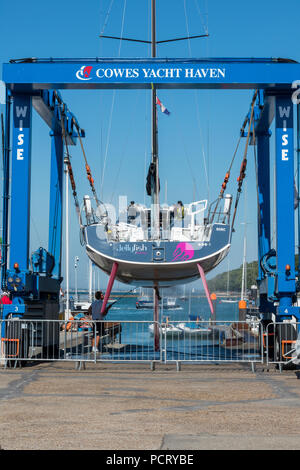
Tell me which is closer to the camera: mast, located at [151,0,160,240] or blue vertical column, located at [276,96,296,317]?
blue vertical column, located at [276,96,296,317]

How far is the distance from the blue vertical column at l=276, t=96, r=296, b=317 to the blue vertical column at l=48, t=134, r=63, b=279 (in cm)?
683

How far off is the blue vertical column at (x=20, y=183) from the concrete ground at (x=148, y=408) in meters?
2.79

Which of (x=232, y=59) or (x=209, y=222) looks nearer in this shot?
(x=232, y=59)

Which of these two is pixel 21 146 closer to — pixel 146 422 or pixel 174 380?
pixel 174 380

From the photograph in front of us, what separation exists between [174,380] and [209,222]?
280 inches

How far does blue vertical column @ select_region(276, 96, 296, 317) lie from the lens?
14.0 metres

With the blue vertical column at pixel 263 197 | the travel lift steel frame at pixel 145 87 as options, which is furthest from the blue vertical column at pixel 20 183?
the blue vertical column at pixel 263 197

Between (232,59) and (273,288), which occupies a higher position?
(232,59)

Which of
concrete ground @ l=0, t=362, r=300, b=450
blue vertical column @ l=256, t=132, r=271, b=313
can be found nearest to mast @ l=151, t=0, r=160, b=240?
blue vertical column @ l=256, t=132, r=271, b=313

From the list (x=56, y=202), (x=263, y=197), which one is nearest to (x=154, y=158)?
(x=56, y=202)

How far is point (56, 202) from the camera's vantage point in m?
18.6

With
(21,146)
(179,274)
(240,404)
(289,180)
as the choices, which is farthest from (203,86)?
(240,404)

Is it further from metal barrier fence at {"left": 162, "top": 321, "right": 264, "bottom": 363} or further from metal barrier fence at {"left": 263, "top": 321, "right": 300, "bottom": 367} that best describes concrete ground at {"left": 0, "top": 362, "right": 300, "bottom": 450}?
metal barrier fence at {"left": 162, "top": 321, "right": 264, "bottom": 363}

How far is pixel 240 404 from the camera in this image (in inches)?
340
